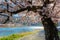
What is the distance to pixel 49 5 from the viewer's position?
7387mm

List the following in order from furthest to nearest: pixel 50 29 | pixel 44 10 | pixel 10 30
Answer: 1. pixel 10 30
2. pixel 50 29
3. pixel 44 10

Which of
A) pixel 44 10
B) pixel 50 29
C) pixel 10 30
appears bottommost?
pixel 10 30

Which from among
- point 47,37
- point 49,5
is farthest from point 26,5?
point 47,37

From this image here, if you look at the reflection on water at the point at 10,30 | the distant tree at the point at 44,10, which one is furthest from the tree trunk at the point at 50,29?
the reflection on water at the point at 10,30

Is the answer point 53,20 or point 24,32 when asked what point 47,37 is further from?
point 24,32

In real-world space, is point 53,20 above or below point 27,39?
above

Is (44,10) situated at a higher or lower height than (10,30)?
higher

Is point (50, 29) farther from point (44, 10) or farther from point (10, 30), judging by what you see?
point (10, 30)

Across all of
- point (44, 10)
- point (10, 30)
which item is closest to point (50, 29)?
point (44, 10)

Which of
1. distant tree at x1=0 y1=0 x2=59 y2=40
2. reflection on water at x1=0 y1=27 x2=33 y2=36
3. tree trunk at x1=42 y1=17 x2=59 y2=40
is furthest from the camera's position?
reflection on water at x1=0 y1=27 x2=33 y2=36

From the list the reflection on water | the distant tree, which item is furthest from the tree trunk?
the reflection on water

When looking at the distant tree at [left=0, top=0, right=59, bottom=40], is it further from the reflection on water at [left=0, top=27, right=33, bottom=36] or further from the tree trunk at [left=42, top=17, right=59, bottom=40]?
the reflection on water at [left=0, top=27, right=33, bottom=36]

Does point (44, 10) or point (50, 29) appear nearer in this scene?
point (44, 10)

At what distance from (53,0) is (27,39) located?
20.8 feet
